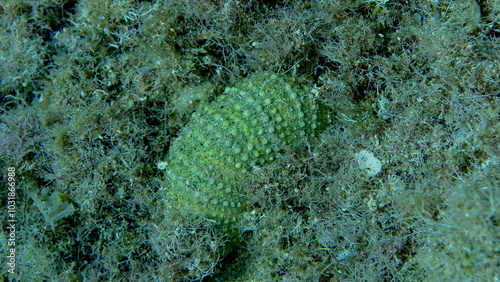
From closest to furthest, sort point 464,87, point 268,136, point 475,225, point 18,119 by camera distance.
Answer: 1. point 475,225
2. point 464,87
3. point 268,136
4. point 18,119

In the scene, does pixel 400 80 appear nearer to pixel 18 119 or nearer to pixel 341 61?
pixel 341 61

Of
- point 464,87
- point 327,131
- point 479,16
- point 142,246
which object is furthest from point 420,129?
point 142,246

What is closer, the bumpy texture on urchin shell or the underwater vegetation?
the underwater vegetation

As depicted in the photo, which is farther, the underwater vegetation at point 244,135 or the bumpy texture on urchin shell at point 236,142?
the bumpy texture on urchin shell at point 236,142
